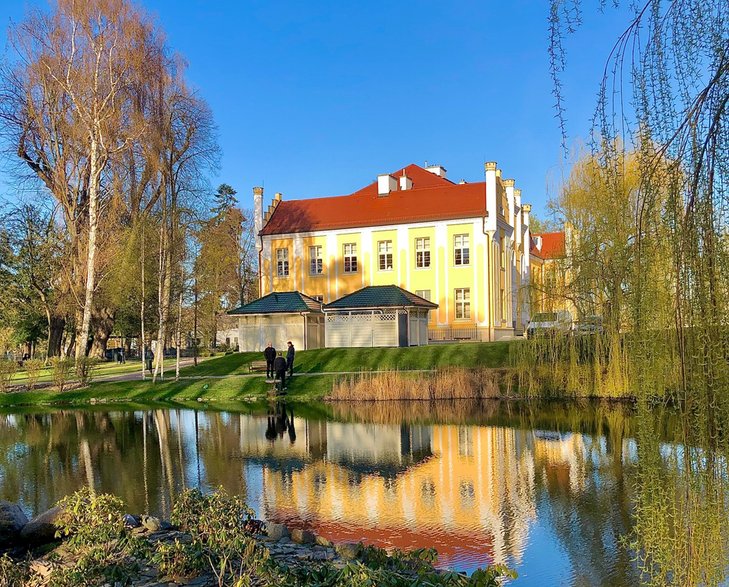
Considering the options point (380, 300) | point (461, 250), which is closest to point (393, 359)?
point (380, 300)

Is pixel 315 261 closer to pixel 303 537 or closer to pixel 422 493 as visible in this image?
pixel 422 493

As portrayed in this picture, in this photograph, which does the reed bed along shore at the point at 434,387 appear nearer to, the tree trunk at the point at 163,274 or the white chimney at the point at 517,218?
the tree trunk at the point at 163,274

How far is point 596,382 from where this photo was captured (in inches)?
879

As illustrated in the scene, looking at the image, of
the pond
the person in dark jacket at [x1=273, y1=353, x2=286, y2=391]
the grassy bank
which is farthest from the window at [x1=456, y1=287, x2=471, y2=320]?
the pond

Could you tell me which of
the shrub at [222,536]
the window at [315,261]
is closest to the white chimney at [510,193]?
the window at [315,261]

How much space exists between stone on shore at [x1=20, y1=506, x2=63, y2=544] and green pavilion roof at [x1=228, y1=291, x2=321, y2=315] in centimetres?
2973

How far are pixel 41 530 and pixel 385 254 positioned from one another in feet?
123

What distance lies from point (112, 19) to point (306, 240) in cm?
2052

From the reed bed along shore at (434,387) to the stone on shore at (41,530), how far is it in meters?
18.1

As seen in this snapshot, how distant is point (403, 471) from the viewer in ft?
43.7

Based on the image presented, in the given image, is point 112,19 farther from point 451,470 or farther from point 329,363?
point 451,470

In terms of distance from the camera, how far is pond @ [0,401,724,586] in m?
8.59

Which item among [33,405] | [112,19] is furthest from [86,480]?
[112,19]

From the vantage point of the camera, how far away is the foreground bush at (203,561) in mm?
5645
